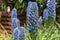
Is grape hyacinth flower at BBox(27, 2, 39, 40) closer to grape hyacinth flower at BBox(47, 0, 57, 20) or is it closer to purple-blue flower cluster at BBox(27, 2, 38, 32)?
purple-blue flower cluster at BBox(27, 2, 38, 32)

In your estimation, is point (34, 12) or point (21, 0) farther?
point (21, 0)

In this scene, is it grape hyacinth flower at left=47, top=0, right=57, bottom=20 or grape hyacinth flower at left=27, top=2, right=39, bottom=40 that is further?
grape hyacinth flower at left=47, top=0, right=57, bottom=20

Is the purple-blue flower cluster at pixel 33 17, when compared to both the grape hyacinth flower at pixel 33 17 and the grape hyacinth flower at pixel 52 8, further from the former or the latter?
the grape hyacinth flower at pixel 52 8

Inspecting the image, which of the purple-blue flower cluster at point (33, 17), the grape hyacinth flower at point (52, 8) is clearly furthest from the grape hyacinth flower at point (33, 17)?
the grape hyacinth flower at point (52, 8)

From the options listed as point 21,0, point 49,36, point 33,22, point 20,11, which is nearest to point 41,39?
point 49,36

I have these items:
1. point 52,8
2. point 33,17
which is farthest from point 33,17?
point 52,8

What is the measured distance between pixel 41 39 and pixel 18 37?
→ 2.93 feet

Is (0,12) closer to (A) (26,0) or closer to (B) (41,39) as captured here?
(A) (26,0)

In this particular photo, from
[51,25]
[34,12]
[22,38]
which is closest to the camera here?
[22,38]

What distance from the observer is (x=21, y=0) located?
19.1ft

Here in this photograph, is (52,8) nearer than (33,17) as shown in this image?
No

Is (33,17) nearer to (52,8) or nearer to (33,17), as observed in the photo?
(33,17)

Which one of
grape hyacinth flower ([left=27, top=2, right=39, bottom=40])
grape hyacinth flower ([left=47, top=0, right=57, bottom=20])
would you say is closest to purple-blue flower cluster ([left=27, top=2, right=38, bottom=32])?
grape hyacinth flower ([left=27, top=2, right=39, bottom=40])

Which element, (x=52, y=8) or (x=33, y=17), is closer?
(x=33, y=17)
